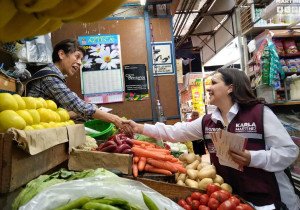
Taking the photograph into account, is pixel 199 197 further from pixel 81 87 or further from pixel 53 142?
pixel 81 87

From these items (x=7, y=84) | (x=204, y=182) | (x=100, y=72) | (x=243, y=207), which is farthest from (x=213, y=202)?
(x=100, y=72)

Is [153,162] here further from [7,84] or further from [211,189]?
[7,84]

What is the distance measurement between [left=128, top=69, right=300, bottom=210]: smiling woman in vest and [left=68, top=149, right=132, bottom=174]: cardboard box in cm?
91

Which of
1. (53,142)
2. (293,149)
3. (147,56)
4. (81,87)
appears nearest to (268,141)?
(293,149)

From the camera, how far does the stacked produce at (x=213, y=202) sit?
2.27 metres

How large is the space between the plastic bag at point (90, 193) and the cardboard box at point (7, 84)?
1534 millimetres

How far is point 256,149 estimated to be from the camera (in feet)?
9.29

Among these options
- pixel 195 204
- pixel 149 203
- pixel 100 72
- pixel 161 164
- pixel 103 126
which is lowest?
pixel 195 204

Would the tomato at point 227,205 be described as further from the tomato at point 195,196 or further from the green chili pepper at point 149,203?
the green chili pepper at point 149,203

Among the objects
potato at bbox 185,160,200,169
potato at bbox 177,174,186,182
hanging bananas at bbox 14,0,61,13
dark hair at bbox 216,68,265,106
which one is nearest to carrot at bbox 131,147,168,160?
potato at bbox 177,174,186,182

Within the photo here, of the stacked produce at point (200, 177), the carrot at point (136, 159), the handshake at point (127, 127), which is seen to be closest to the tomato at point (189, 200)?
the stacked produce at point (200, 177)

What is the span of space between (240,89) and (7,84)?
232 cm

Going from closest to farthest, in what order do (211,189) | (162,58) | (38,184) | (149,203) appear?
(149,203), (38,184), (211,189), (162,58)

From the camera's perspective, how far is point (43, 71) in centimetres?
303
